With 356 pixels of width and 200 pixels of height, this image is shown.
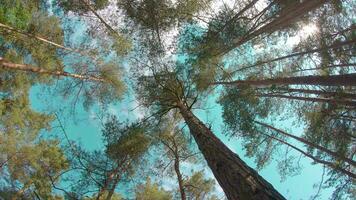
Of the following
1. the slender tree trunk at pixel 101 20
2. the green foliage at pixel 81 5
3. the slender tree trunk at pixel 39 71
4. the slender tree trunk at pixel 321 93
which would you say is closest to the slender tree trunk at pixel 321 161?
the slender tree trunk at pixel 321 93

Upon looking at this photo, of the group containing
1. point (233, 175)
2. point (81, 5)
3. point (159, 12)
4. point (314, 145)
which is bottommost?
point (233, 175)

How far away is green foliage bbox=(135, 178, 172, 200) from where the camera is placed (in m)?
13.3

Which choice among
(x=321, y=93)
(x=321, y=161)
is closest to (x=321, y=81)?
(x=321, y=93)

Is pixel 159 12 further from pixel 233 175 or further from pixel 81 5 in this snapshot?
pixel 233 175

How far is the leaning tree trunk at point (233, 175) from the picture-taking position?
17.5 feet

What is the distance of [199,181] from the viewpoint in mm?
13828

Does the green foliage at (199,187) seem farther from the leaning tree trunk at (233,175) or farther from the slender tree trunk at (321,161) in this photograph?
the leaning tree trunk at (233,175)

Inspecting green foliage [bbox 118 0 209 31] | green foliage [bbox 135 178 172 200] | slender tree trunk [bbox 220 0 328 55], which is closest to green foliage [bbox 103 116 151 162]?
green foliage [bbox 135 178 172 200]

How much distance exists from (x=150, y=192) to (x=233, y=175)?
7940 mm

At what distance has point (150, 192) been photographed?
1365 cm

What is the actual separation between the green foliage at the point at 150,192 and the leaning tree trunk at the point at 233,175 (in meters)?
5.28

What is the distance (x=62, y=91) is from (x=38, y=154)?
101 inches

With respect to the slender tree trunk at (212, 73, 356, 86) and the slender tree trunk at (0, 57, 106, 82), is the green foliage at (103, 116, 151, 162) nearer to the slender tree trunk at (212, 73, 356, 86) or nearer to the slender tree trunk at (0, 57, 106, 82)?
the slender tree trunk at (0, 57, 106, 82)

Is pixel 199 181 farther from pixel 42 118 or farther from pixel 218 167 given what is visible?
pixel 218 167
